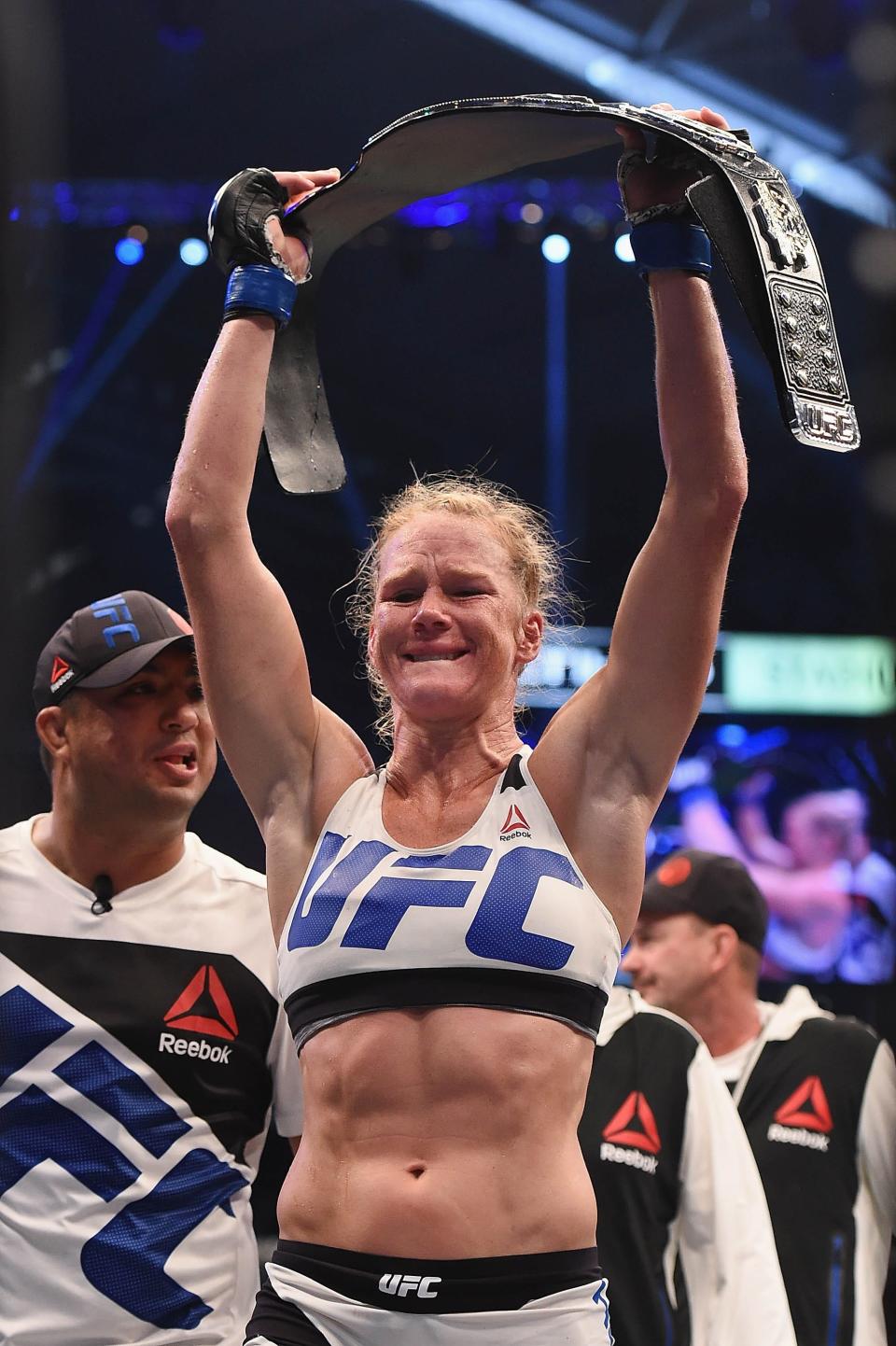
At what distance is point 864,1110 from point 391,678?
6.16 ft

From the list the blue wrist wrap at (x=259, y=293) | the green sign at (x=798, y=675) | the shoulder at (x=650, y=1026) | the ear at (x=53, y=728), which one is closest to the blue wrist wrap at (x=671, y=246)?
the blue wrist wrap at (x=259, y=293)

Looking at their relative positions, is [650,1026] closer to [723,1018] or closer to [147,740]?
[723,1018]

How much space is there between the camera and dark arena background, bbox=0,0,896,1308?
6211 millimetres

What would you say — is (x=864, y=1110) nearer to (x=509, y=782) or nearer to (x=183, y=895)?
(x=183, y=895)

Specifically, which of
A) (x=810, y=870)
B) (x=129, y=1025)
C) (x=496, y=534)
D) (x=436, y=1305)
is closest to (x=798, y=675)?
(x=810, y=870)

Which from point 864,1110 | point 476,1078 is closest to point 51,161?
point 864,1110

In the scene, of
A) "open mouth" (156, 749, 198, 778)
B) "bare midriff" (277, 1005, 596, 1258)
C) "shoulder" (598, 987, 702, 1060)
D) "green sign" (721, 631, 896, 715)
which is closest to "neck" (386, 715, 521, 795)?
"bare midriff" (277, 1005, 596, 1258)

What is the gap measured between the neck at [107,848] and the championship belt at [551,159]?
2.49 ft

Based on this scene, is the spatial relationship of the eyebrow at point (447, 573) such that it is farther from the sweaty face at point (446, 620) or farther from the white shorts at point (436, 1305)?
the white shorts at point (436, 1305)

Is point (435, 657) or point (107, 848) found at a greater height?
point (435, 657)

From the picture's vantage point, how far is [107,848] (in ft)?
8.33

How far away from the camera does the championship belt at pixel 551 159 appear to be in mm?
1644

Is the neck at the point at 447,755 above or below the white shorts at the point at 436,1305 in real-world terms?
above

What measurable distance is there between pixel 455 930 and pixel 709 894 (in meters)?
2.14
